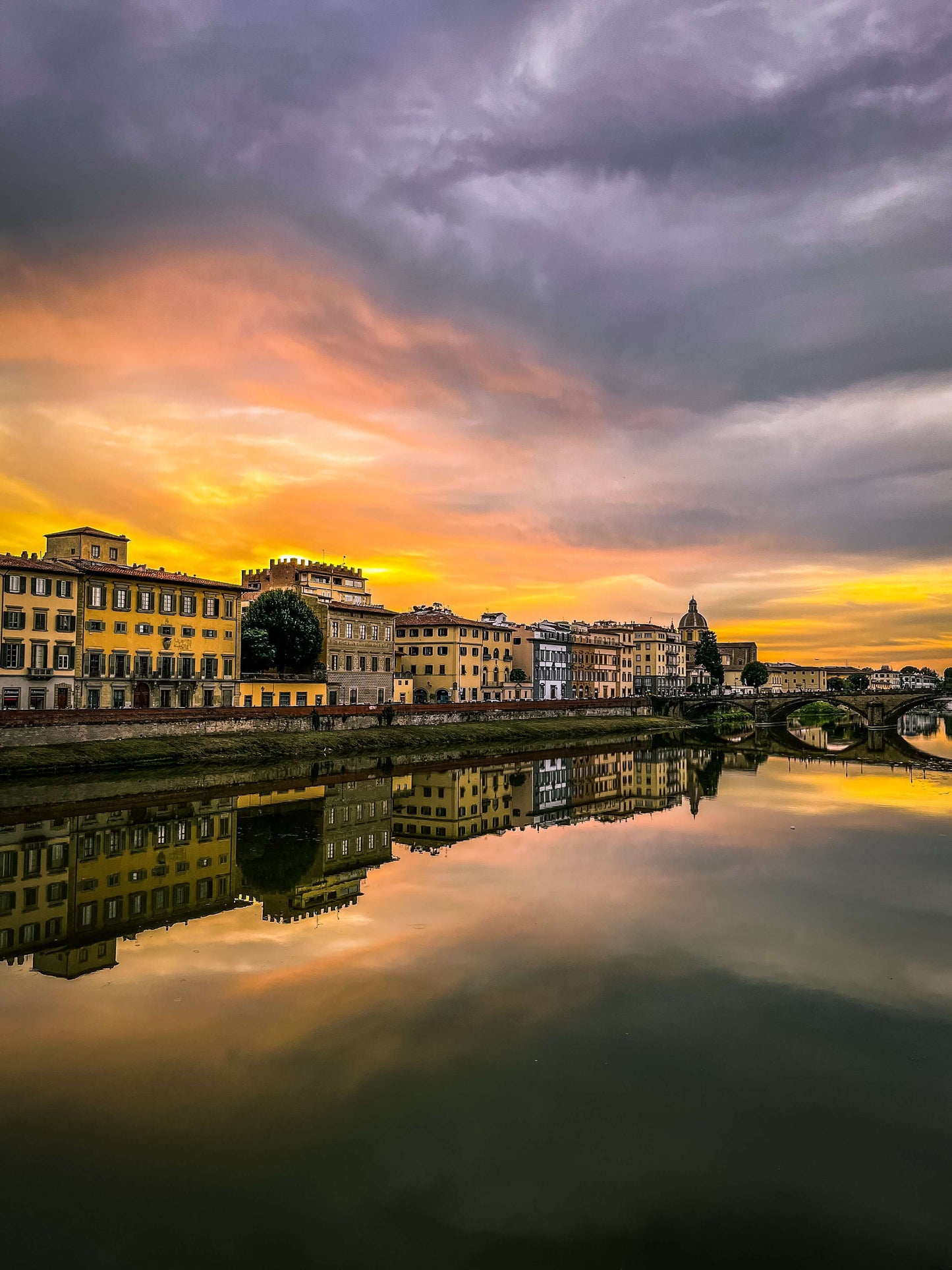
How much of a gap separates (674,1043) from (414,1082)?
4709mm

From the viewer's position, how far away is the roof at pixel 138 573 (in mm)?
60219

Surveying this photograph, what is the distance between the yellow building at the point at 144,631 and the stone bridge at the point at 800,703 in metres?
78.1

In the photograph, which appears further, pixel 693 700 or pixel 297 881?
pixel 693 700

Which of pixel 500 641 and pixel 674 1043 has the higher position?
pixel 500 641

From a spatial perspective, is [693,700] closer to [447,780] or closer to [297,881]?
[447,780]

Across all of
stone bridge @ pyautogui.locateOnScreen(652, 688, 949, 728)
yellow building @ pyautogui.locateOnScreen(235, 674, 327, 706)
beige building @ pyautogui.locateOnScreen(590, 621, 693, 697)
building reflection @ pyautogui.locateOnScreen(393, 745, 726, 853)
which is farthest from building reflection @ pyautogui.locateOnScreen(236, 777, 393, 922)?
beige building @ pyautogui.locateOnScreen(590, 621, 693, 697)

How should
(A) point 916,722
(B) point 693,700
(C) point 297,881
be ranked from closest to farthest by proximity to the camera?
(C) point 297,881
(B) point 693,700
(A) point 916,722

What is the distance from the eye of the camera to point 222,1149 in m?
11.2

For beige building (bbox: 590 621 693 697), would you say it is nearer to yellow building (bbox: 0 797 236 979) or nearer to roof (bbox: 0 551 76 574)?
roof (bbox: 0 551 76 574)

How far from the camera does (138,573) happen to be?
62562 mm

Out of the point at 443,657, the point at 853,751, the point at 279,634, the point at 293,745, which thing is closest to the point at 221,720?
the point at 293,745

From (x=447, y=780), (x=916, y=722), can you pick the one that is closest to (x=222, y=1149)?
(x=447, y=780)

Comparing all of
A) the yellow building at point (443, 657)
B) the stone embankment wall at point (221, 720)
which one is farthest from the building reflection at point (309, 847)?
the yellow building at point (443, 657)

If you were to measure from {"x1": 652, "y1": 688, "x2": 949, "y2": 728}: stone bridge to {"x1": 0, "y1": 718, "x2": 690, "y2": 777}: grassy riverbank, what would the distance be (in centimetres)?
3422
